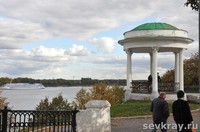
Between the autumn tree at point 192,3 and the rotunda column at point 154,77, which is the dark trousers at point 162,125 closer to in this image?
the autumn tree at point 192,3

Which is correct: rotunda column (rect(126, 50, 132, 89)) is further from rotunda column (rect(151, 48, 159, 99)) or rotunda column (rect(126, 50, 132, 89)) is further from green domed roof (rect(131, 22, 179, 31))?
rotunda column (rect(151, 48, 159, 99))

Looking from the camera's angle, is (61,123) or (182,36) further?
(182,36)

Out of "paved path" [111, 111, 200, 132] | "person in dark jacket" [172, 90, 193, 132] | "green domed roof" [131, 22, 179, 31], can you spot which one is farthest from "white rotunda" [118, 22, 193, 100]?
"person in dark jacket" [172, 90, 193, 132]

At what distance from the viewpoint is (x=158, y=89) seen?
1105 inches

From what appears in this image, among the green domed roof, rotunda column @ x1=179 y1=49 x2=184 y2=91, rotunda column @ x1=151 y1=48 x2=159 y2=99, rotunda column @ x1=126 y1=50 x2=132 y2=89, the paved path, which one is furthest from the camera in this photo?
rotunda column @ x1=126 y1=50 x2=132 y2=89

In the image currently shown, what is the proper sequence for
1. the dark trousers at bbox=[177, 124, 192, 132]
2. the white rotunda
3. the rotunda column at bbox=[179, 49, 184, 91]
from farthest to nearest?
1. the rotunda column at bbox=[179, 49, 184, 91]
2. the white rotunda
3. the dark trousers at bbox=[177, 124, 192, 132]

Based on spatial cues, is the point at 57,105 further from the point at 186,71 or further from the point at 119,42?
the point at 186,71

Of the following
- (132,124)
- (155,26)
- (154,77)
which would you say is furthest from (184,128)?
(155,26)

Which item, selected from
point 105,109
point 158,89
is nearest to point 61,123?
point 105,109

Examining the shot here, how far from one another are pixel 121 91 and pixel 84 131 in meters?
35.0

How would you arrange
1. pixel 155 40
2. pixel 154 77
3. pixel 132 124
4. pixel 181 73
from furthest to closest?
pixel 181 73, pixel 154 77, pixel 155 40, pixel 132 124

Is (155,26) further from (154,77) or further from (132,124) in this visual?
(132,124)

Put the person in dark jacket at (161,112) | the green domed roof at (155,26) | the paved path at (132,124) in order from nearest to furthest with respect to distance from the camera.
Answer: the person in dark jacket at (161,112) → the paved path at (132,124) → the green domed roof at (155,26)

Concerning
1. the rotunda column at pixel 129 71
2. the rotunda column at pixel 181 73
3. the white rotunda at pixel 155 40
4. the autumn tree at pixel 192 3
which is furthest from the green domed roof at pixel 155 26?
the autumn tree at pixel 192 3
